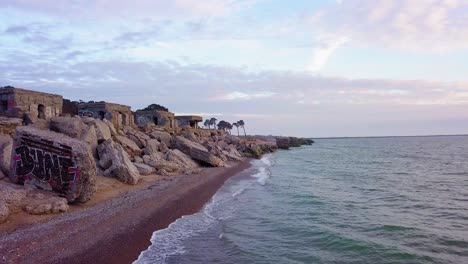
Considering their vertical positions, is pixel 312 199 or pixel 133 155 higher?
pixel 133 155

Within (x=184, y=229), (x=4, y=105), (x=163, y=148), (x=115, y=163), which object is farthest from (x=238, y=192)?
(x=4, y=105)

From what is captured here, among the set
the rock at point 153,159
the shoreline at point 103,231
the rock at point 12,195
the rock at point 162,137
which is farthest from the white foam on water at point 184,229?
the rock at point 162,137

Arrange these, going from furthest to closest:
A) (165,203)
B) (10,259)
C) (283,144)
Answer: (283,144), (165,203), (10,259)

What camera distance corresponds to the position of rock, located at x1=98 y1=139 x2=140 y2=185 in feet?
80.2

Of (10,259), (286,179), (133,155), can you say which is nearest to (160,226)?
(10,259)

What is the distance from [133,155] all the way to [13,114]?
8.79m

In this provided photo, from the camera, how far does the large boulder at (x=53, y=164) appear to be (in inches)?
709

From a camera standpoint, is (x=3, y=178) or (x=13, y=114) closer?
(x=3, y=178)

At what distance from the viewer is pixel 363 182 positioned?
3244cm

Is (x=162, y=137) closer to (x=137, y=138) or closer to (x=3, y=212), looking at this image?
(x=137, y=138)

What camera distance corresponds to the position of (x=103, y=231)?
1441 centimetres

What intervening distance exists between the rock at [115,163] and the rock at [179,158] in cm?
907

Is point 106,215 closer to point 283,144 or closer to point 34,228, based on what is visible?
point 34,228

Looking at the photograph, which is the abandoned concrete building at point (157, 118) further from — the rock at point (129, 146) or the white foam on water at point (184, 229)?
the white foam on water at point (184, 229)
